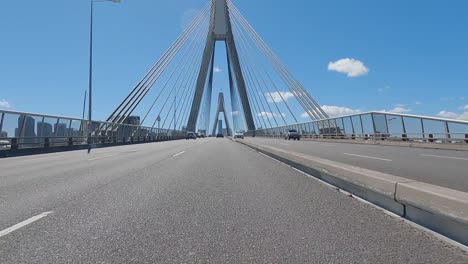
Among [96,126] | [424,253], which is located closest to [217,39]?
[96,126]

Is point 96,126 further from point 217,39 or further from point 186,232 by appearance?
point 186,232

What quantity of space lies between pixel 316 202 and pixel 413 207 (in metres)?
1.86

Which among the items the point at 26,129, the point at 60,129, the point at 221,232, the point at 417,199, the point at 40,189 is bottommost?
the point at 221,232

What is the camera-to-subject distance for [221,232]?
5.23m

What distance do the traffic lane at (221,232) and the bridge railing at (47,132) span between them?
17.1 meters

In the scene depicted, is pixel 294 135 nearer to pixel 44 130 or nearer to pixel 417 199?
pixel 44 130

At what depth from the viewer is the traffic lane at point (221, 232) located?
429cm

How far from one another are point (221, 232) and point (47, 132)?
2468 cm

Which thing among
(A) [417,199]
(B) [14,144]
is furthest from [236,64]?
(A) [417,199]

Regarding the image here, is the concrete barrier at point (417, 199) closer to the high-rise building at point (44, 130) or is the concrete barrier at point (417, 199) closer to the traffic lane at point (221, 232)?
the traffic lane at point (221, 232)

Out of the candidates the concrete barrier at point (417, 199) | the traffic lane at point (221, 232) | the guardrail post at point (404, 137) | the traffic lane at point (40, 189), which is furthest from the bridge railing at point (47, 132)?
the guardrail post at point (404, 137)

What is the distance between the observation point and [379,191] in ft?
22.3

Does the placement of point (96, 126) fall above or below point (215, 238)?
above

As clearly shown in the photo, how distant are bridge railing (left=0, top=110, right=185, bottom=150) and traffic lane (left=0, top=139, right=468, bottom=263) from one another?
1712 centimetres
